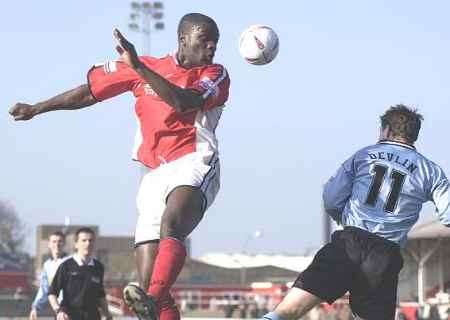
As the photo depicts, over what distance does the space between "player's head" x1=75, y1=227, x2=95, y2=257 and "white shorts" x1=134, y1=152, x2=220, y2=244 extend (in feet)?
18.5

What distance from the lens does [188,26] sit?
808 cm

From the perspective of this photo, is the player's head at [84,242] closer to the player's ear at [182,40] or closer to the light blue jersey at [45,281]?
the light blue jersey at [45,281]

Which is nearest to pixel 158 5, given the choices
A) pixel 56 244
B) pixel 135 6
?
pixel 135 6

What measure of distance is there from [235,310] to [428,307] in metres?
8.21

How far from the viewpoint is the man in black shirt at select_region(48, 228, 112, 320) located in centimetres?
1341

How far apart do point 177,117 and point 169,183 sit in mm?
480

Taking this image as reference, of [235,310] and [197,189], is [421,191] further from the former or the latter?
[235,310]

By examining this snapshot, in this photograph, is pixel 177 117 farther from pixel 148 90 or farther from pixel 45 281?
pixel 45 281

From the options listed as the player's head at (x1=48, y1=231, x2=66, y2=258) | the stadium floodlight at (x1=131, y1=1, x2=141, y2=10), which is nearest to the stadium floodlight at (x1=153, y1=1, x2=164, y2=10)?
the stadium floodlight at (x1=131, y1=1, x2=141, y2=10)

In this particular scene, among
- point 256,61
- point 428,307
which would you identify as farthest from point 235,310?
point 256,61

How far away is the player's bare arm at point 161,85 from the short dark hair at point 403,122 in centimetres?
143

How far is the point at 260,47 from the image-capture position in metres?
8.73

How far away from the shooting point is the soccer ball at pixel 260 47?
28.7 ft

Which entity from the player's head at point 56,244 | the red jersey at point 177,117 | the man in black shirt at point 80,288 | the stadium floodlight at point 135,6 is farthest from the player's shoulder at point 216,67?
the stadium floodlight at point 135,6
